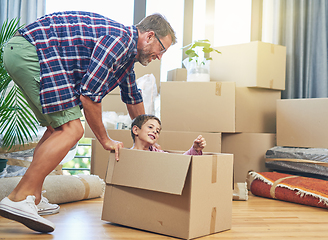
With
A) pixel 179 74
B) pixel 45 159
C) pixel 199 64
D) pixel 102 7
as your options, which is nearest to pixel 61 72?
pixel 45 159

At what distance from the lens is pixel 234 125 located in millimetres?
2289

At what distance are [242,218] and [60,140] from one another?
0.86 m

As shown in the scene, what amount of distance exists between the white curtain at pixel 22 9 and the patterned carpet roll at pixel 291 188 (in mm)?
1810

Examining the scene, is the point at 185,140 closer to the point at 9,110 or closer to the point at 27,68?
the point at 9,110

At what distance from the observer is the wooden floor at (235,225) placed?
123 centimetres

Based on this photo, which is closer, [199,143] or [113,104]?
[199,143]

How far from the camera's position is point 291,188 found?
77.8 inches

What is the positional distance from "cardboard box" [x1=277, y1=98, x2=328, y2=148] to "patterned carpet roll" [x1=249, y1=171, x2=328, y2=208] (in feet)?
0.93

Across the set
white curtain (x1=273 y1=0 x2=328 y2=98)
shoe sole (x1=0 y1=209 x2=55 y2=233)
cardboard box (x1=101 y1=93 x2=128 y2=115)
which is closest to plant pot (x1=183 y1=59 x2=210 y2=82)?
cardboard box (x1=101 y1=93 x2=128 y2=115)

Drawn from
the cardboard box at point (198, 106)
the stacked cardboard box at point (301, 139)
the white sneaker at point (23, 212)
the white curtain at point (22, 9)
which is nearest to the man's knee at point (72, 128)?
the white sneaker at point (23, 212)

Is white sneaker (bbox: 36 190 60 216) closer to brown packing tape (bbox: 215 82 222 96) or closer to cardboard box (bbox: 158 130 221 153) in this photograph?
cardboard box (bbox: 158 130 221 153)

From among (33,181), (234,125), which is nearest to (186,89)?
(234,125)

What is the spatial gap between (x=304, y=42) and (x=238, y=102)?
94 centimetres

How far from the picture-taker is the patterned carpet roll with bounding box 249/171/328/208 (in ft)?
6.10
